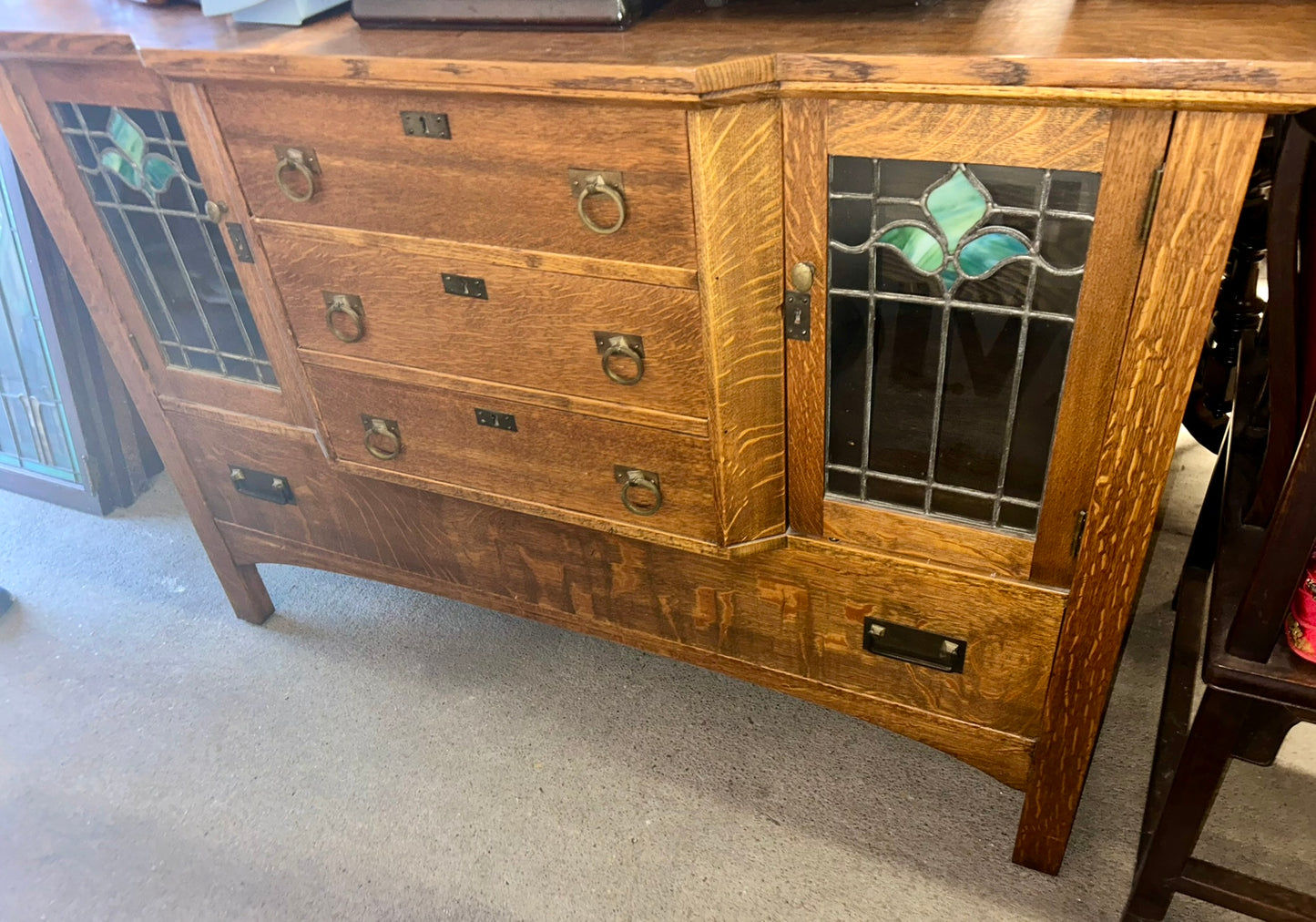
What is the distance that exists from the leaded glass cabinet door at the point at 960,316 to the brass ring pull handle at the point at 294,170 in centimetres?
58

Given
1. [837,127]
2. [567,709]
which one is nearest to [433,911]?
[567,709]

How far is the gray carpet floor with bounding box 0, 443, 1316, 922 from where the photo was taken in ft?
4.33

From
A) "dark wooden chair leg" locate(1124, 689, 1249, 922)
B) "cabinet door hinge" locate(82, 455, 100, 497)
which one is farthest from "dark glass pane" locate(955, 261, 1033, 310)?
"cabinet door hinge" locate(82, 455, 100, 497)

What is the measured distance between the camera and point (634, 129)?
36.8 inches

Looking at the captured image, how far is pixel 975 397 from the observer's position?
1.02 metres

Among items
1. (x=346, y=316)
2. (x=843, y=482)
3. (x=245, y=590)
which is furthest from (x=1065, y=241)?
(x=245, y=590)

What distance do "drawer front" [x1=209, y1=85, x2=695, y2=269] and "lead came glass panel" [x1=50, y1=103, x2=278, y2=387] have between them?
7.6 inches

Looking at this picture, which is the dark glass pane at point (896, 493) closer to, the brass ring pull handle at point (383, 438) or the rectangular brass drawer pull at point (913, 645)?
the rectangular brass drawer pull at point (913, 645)

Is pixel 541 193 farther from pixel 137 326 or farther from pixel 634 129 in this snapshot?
pixel 137 326

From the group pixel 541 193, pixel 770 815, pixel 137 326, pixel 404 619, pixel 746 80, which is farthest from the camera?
pixel 404 619

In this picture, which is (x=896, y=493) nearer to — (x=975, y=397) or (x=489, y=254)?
(x=975, y=397)

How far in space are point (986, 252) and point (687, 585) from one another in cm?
60

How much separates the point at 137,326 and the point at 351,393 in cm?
45

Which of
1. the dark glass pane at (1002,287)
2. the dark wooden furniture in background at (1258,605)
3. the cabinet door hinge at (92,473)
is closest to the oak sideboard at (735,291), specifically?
the dark glass pane at (1002,287)
